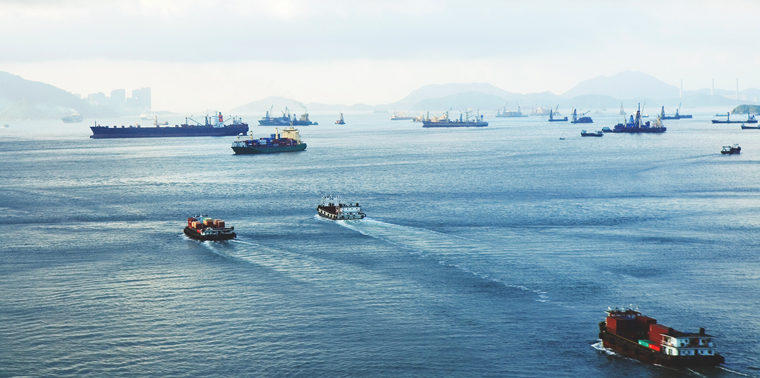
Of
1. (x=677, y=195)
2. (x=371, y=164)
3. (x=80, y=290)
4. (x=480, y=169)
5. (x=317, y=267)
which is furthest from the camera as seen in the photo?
(x=371, y=164)

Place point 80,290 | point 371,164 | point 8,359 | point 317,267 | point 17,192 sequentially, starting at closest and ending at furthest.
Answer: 1. point 8,359
2. point 80,290
3. point 317,267
4. point 17,192
5. point 371,164

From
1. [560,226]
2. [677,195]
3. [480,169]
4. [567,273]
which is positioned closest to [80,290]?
[567,273]

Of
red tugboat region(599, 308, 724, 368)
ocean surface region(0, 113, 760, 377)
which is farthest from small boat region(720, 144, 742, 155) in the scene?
red tugboat region(599, 308, 724, 368)

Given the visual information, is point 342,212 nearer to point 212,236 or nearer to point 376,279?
point 212,236

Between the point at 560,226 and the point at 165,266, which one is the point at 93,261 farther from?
the point at 560,226

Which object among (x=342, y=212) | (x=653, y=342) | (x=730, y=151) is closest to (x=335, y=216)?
(x=342, y=212)

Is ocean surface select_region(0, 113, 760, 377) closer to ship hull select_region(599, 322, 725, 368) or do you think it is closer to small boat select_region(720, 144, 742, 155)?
ship hull select_region(599, 322, 725, 368)

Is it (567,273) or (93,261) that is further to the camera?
(93,261)
